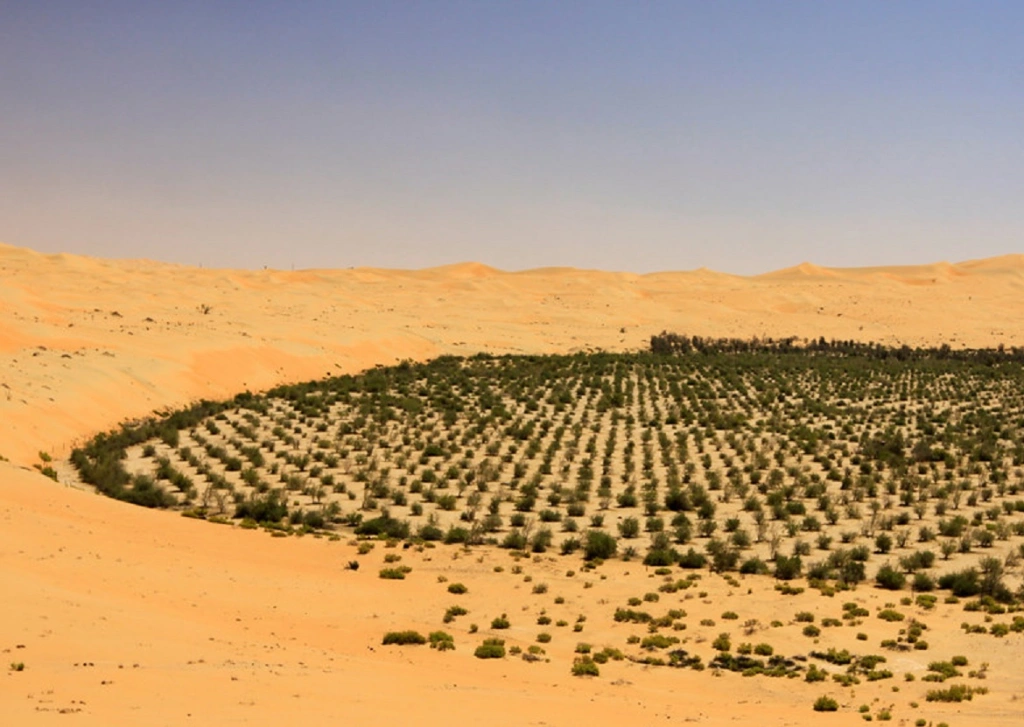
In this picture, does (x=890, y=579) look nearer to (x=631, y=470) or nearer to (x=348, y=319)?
(x=631, y=470)

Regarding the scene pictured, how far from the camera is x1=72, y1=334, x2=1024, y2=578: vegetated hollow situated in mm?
22828

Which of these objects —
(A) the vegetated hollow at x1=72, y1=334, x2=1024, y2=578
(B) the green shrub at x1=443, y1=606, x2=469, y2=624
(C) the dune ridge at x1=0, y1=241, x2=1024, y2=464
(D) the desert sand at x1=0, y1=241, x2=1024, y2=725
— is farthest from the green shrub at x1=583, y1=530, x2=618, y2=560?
(C) the dune ridge at x1=0, y1=241, x2=1024, y2=464

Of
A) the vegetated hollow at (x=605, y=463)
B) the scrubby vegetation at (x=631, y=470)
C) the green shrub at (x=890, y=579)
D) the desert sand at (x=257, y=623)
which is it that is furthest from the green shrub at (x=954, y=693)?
the vegetated hollow at (x=605, y=463)

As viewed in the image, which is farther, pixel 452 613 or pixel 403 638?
pixel 452 613

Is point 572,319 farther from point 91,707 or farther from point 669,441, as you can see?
point 91,707

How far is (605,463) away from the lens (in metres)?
30.9

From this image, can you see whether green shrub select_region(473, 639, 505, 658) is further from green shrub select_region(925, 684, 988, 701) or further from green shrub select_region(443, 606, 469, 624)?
green shrub select_region(925, 684, 988, 701)

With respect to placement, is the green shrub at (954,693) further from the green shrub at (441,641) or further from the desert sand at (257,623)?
the green shrub at (441,641)

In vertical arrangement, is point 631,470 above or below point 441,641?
above

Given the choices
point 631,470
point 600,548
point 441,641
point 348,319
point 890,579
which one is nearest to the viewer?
point 441,641

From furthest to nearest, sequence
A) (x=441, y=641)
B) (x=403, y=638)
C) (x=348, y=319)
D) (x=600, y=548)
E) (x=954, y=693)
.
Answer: (x=348, y=319)
(x=600, y=548)
(x=403, y=638)
(x=441, y=641)
(x=954, y=693)

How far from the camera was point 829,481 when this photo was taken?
28562 mm

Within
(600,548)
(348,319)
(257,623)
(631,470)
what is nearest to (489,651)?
(257,623)

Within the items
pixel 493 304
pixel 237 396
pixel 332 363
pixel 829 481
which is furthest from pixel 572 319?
pixel 829 481
